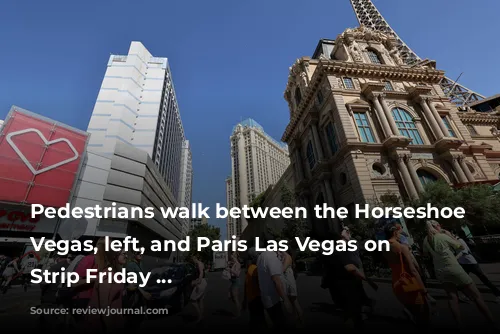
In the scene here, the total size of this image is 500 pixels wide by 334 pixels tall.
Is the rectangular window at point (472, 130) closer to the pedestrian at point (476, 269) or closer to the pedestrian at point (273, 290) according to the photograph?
the pedestrian at point (476, 269)

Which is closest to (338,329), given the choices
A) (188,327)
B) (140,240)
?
(188,327)

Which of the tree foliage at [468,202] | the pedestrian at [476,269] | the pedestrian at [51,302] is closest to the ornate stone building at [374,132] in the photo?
the tree foliage at [468,202]

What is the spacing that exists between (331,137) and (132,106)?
35805 millimetres

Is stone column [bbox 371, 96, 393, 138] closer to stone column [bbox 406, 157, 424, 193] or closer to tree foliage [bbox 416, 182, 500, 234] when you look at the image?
stone column [bbox 406, 157, 424, 193]

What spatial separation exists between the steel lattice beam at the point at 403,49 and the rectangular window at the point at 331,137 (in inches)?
1243

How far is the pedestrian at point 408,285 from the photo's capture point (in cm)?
312

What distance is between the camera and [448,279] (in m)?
3.87

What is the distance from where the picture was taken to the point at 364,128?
2094 cm

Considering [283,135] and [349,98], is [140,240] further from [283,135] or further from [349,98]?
[349,98]

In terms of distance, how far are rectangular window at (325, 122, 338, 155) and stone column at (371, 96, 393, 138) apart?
4.19 metres

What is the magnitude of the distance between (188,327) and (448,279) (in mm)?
5340

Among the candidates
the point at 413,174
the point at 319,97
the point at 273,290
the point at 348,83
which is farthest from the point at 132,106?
the point at 273,290

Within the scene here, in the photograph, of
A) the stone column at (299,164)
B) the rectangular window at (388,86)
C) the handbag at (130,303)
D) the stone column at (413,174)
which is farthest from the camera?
the stone column at (299,164)

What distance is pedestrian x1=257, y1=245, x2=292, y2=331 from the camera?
308 cm
